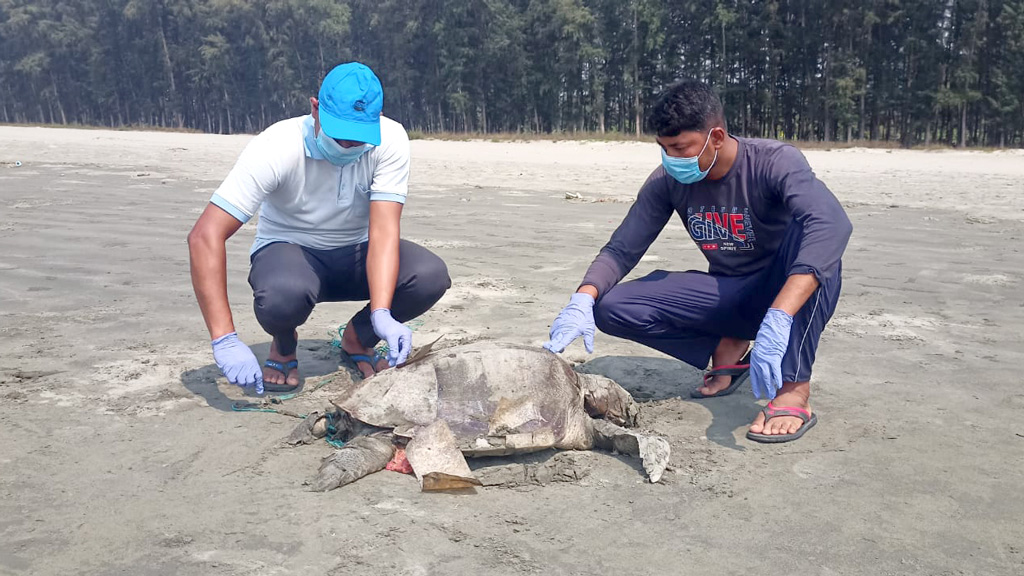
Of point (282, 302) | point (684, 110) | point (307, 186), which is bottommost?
point (282, 302)

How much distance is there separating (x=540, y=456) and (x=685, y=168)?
1294mm

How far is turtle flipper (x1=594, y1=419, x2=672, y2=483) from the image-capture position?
2.81 meters

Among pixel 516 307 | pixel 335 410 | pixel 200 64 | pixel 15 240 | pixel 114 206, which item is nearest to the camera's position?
pixel 335 410

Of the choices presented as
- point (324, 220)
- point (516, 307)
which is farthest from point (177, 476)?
point (516, 307)

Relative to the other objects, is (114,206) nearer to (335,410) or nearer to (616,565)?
(335,410)

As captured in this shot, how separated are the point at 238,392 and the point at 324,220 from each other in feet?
2.93

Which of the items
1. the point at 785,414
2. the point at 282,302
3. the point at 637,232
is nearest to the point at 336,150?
the point at 282,302

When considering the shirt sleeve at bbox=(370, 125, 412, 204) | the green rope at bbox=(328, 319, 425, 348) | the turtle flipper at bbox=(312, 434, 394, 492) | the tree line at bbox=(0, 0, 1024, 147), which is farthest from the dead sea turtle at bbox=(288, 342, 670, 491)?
the tree line at bbox=(0, 0, 1024, 147)

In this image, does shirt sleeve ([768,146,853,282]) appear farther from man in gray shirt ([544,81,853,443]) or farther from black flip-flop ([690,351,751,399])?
black flip-flop ([690,351,751,399])

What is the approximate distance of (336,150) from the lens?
11.1 ft

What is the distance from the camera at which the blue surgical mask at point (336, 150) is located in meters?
3.33

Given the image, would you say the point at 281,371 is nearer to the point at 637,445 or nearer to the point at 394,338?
the point at 394,338

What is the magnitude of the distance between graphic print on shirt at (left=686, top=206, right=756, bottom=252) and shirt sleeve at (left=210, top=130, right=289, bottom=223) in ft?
5.88

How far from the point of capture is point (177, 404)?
138 inches
